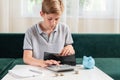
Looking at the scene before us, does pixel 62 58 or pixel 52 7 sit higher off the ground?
pixel 52 7

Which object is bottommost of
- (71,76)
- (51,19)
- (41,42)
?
(71,76)

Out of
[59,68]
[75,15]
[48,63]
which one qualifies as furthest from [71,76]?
[75,15]

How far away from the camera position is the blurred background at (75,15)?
3236 millimetres

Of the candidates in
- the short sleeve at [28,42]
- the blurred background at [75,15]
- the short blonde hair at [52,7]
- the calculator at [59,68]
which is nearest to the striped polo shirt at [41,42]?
the short sleeve at [28,42]

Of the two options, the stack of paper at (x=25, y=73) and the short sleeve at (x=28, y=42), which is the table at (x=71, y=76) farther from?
the short sleeve at (x=28, y=42)

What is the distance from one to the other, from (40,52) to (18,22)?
54.1 inches

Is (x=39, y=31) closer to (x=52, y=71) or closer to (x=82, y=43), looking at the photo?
(x=52, y=71)

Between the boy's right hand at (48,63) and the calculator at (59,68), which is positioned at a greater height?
the boy's right hand at (48,63)

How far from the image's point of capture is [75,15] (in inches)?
129

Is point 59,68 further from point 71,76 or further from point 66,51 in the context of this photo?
point 66,51

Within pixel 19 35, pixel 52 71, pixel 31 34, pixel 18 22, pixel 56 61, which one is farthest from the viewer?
pixel 18 22

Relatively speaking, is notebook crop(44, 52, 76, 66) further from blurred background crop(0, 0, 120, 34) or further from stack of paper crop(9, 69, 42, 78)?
blurred background crop(0, 0, 120, 34)

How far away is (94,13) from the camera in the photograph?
11.0 ft

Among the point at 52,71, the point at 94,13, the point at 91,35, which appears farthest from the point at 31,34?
the point at 94,13
